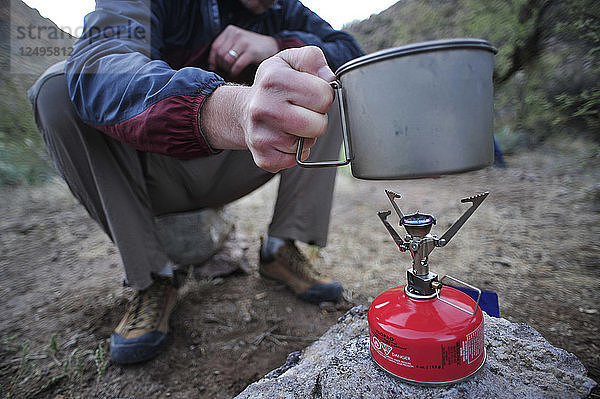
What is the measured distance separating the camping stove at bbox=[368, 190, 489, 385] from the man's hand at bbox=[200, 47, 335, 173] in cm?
38

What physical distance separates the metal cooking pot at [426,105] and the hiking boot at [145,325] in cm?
132

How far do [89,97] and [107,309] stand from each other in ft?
4.06

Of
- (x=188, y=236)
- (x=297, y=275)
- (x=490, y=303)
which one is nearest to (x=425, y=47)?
(x=490, y=303)

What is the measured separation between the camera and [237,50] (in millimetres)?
1698

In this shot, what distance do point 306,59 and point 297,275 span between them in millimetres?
1431

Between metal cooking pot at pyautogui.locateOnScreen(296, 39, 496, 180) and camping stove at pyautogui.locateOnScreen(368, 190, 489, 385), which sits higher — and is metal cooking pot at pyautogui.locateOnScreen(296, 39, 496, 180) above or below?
above

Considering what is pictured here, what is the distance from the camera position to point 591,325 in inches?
62.0

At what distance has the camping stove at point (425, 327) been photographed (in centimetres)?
97

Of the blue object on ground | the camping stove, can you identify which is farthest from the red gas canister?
the blue object on ground

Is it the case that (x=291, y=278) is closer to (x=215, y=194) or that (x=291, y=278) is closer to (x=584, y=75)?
(x=215, y=194)

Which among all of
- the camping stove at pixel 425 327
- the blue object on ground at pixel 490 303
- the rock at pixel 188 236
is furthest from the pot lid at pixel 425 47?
the rock at pixel 188 236

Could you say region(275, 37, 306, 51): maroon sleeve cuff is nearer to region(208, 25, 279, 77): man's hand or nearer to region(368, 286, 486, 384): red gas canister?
Answer: region(208, 25, 279, 77): man's hand

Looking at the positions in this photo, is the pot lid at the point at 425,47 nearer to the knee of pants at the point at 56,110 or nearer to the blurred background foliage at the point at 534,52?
the knee of pants at the point at 56,110

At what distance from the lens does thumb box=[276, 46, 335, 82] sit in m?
0.92
